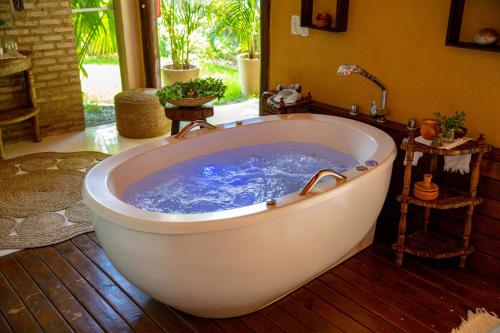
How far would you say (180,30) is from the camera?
5629 millimetres

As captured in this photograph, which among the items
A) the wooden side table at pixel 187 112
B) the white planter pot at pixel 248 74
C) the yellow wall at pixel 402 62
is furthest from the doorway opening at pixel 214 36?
the wooden side table at pixel 187 112

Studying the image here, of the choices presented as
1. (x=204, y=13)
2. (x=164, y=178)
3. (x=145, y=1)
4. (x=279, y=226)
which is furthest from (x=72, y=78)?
(x=279, y=226)

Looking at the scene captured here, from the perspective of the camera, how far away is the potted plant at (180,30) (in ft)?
18.1

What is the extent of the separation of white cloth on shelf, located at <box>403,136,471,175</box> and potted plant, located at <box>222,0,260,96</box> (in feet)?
11.5

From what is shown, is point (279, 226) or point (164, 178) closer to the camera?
point (279, 226)

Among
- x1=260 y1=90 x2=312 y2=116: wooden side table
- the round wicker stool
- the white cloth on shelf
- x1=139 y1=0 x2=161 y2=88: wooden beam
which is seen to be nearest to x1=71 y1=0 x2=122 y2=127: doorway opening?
x1=139 y1=0 x2=161 y2=88: wooden beam

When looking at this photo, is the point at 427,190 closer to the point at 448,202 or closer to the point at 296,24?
the point at 448,202

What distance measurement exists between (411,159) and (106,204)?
1451 millimetres

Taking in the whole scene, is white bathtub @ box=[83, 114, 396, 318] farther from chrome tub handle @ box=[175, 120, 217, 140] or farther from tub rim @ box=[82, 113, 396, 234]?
chrome tub handle @ box=[175, 120, 217, 140]

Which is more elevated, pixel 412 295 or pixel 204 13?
pixel 204 13

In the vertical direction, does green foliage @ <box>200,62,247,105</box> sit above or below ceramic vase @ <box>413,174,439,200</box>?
below

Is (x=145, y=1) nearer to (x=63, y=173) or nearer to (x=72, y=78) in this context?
(x=72, y=78)

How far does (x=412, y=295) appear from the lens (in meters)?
2.43

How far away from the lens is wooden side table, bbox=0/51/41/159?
394 centimetres
